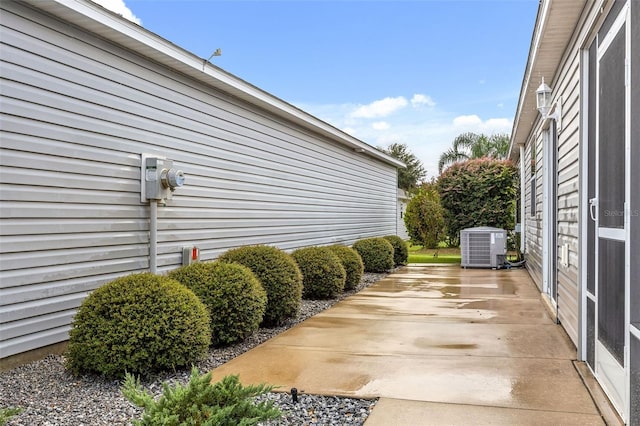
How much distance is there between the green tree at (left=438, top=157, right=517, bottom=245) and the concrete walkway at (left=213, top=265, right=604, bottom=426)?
24.5 ft

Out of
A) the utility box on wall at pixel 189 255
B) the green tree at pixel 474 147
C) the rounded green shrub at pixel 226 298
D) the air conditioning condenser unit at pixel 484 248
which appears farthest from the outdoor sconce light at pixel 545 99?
the green tree at pixel 474 147

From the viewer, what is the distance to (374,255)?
10.6m

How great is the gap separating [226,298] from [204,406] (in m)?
2.49

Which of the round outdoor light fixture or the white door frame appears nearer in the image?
the white door frame

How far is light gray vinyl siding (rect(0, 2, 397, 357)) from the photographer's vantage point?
12.5 feet

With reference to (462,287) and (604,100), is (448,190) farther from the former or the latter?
(604,100)

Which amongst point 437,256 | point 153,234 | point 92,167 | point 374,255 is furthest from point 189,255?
point 437,256

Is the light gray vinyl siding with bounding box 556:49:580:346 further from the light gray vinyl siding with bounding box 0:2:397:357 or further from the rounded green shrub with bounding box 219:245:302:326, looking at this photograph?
the light gray vinyl siding with bounding box 0:2:397:357

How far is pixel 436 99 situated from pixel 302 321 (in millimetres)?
19832

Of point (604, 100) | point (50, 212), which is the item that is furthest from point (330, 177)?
point (604, 100)

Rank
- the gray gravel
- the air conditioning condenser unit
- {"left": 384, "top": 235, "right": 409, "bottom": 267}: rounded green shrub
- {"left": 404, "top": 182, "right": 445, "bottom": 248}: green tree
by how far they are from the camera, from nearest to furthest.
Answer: the gray gravel → the air conditioning condenser unit → {"left": 384, "top": 235, "right": 409, "bottom": 267}: rounded green shrub → {"left": 404, "top": 182, "right": 445, "bottom": 248}: green tree

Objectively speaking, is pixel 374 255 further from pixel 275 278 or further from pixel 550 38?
pixel 550 38

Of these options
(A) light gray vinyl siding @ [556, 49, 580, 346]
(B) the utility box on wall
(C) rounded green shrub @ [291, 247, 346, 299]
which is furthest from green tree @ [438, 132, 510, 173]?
(B) the utility box on wall

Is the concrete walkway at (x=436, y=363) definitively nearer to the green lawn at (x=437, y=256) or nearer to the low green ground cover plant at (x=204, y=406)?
the low green ground cover plant at (x=204, y=406)
